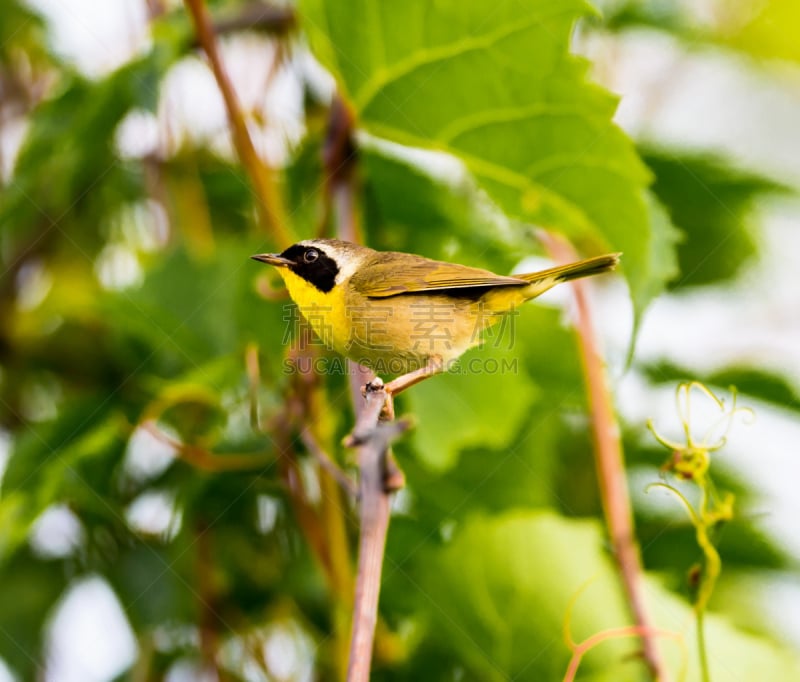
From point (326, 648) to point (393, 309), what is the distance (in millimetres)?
589

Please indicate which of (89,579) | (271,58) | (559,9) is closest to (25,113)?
(271,58)

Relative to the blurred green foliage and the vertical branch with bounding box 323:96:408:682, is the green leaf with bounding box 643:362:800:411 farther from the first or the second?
the vertical branch with bounding box 323:96:408:682

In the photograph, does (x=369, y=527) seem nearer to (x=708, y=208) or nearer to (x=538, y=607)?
(x=538, y=607)

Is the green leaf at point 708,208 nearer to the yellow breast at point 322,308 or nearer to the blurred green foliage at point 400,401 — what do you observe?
the blurred green foliage at point 400,401

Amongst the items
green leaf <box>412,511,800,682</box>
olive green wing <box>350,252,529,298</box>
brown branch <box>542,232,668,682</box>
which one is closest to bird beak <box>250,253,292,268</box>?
olive green wing <box>350,252,529,298</box>

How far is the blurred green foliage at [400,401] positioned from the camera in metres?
0.94

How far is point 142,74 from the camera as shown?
1147mm

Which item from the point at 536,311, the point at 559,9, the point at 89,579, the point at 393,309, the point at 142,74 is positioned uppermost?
the point at 559,9

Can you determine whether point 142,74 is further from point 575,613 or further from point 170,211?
point 575,613

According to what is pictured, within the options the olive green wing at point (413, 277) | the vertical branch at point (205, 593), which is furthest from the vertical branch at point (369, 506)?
the vertical branch at point (205, 593)

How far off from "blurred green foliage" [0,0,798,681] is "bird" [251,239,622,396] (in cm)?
9

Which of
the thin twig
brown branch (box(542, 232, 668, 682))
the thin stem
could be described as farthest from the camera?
brown branch (box(542, 232, 668, 682))

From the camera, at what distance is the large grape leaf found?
850 millimetres

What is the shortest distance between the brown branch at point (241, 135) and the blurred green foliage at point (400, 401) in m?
0.07
